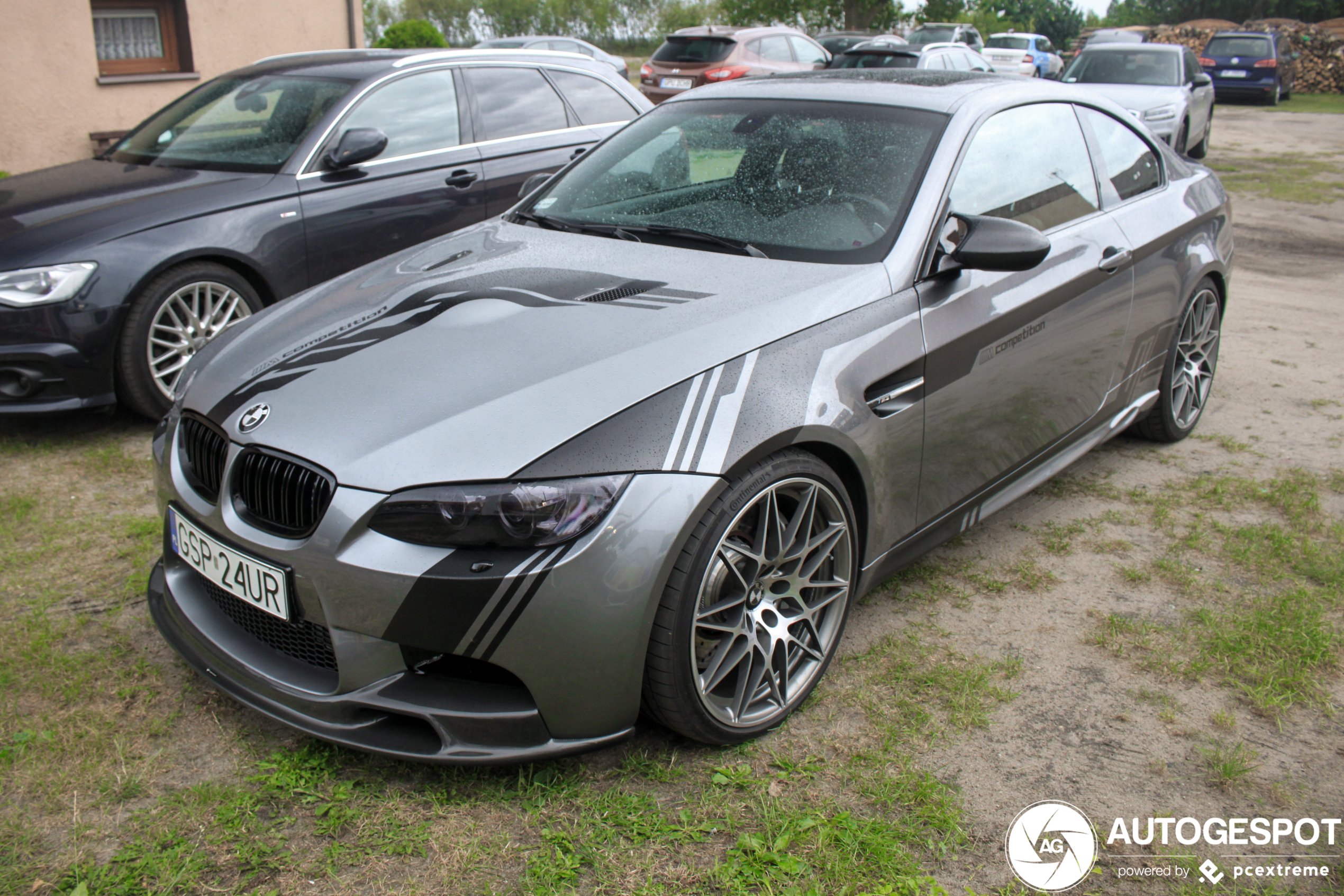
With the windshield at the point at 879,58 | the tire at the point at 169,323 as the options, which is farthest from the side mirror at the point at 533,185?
the windshield at the point at 879,58

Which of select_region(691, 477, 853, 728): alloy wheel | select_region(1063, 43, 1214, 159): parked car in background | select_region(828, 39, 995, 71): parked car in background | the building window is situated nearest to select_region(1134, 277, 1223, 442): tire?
select_region(691, 477, 853, 728): alloy wheel

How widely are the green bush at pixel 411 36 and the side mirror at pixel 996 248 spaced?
2231 centimetres

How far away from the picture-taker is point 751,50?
617 inches

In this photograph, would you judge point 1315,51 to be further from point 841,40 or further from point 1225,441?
point 1225,441

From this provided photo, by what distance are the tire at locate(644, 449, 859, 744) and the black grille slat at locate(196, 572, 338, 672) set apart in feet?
2.35

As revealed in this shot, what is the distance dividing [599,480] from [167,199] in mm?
3373

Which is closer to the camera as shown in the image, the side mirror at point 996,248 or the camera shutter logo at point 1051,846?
the camera shutter logo at point 1051,846

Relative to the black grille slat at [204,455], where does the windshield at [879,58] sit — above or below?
above

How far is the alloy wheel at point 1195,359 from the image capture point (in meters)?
4.36

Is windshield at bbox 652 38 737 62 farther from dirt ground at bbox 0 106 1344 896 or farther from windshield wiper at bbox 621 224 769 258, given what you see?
windshield wiper at bbox 621 224 769 258

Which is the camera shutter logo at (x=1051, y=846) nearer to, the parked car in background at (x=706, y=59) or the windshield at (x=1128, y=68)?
the windshield at (x=1128, y=68)

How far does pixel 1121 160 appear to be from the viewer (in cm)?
394

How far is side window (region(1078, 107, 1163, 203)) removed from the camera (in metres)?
3.80

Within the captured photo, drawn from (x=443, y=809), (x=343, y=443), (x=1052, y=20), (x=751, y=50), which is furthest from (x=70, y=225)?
(x=1052, y=20)
